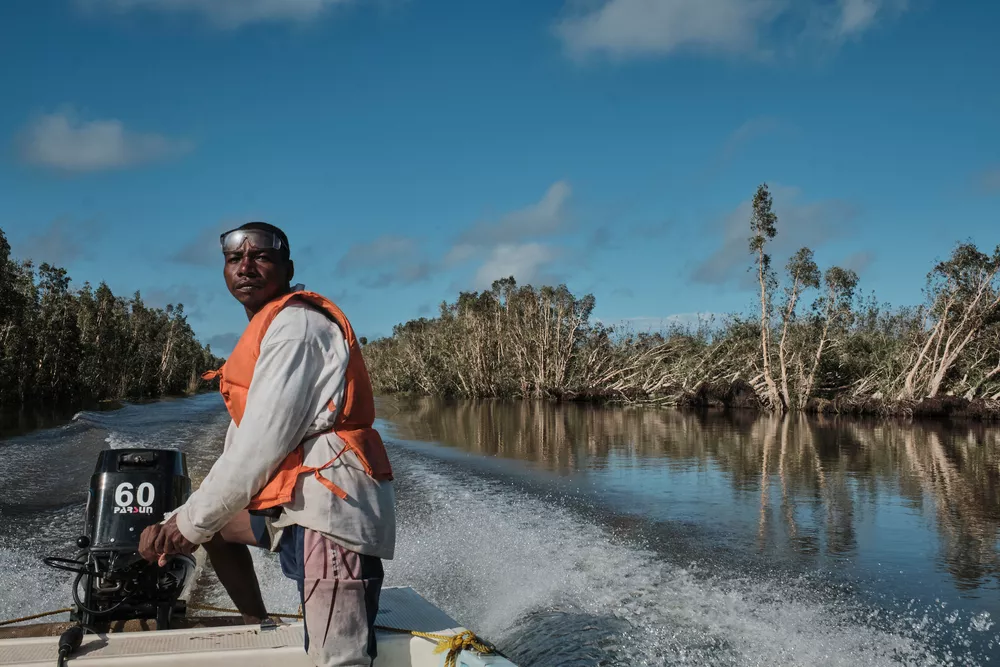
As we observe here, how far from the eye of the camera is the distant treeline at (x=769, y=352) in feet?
83.5

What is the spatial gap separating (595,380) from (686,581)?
3178 centimetres

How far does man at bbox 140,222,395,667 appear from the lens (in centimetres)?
255

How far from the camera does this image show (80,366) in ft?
137

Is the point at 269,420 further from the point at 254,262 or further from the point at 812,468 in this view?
the point at 812,468

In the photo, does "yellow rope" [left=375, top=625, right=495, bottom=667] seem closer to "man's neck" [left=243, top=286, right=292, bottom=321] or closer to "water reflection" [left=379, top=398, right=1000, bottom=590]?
"man's neck" [left=243, top=286, right=292, bottom=321]

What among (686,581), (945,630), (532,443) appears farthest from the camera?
(532,443)

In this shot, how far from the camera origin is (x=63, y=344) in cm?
3819

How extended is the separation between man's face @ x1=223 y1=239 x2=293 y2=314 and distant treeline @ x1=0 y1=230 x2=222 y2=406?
1106 inches

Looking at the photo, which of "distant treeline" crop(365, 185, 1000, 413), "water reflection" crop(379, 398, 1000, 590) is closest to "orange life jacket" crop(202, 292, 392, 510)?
"water reflection" crop(379, 398, 1000, 590)

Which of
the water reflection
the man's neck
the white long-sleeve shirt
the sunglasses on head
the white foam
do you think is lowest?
the white foam

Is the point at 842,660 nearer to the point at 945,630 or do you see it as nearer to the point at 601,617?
the point at 945,630

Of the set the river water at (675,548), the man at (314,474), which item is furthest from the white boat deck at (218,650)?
the river water at (675,548)

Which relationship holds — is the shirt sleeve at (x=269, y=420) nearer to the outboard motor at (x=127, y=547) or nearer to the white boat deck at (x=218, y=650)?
the white boat deck at (x=218, y=650)

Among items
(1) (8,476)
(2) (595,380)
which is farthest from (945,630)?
(2) (595,380)
